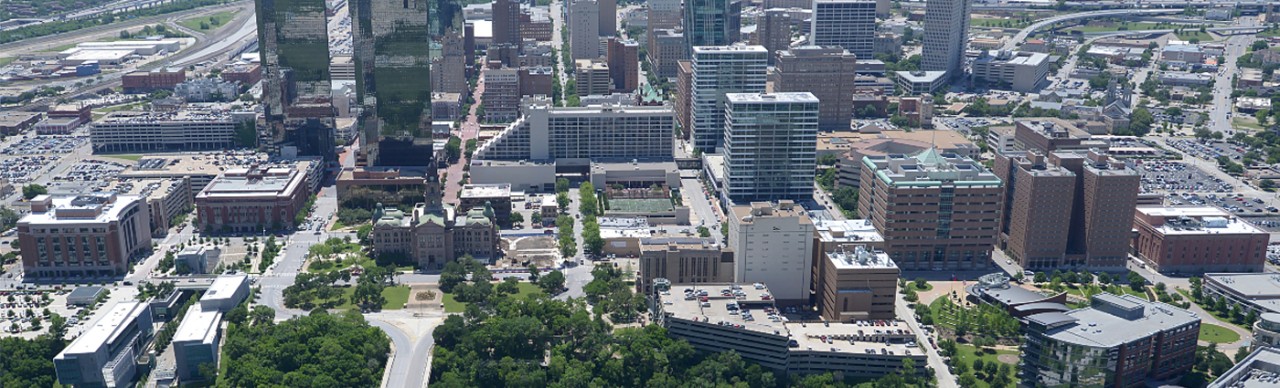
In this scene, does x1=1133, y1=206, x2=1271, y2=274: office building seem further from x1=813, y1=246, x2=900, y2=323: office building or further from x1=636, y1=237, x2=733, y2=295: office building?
x1=636, y1=237, x2=733, y2=295: office building

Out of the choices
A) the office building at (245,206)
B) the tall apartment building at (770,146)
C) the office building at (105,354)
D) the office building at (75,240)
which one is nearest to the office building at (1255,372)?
the tall apartment building at (770,146)

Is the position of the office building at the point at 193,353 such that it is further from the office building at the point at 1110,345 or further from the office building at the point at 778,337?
the office building at the point at 1110,345

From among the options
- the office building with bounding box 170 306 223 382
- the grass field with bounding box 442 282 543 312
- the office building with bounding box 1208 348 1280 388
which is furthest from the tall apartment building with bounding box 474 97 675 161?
the office building with bounding box 1208 348 1280 388

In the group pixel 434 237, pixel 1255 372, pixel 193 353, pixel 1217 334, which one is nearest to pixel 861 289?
pixel 1255 372

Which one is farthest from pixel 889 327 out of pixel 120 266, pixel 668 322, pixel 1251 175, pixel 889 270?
pixel 1251 175

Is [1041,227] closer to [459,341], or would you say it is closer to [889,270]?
[889,270]

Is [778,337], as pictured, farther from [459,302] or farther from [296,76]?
[296,76]
